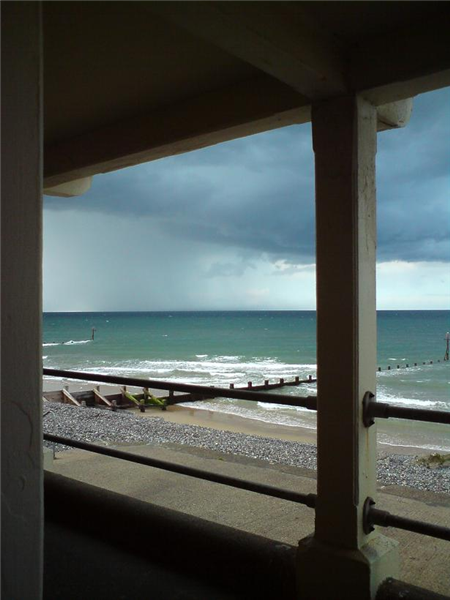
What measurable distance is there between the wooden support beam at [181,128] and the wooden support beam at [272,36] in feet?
0.73

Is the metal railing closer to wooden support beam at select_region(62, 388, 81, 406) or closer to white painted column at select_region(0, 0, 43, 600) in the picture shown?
white painted column at select_region(0, 0, 43, 600)

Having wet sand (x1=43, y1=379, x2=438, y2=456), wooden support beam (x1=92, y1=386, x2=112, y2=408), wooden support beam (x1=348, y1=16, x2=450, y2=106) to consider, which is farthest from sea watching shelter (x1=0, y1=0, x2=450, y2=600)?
wooden support beam (x1=92, y1=386, x2=112, y2=408)

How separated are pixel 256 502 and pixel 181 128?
3.20 metres

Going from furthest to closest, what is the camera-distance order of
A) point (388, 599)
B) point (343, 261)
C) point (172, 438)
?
point (172, 438) < point (343, 261) < point (388, 599)

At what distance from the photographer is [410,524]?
174 cm

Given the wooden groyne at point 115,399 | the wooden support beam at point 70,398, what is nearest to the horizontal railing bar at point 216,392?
the wooden groyne at point 115,399

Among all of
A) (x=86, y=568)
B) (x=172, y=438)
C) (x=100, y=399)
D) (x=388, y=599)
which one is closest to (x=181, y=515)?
(x=86, y=568)

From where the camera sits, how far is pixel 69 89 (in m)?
2.56

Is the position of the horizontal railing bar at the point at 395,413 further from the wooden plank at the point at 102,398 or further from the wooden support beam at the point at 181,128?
the wooden plank at the point at 102,398

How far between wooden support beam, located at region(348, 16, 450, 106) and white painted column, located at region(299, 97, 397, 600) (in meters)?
0.09

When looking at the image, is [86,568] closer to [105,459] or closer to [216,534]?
[216,534]

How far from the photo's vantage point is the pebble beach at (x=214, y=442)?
9.12 m

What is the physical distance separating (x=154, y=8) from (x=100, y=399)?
1954 cm

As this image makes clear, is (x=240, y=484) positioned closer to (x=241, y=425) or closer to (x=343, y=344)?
(x=343, y=344)
